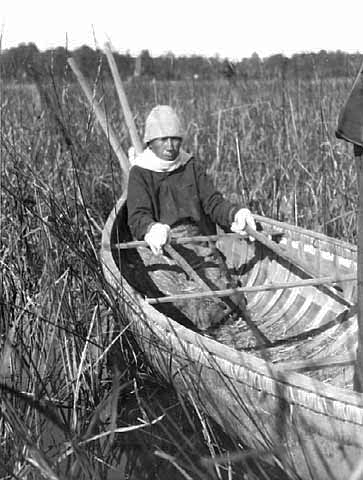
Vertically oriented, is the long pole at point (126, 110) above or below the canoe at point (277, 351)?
above

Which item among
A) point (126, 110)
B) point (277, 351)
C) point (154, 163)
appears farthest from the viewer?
point (126, 110)

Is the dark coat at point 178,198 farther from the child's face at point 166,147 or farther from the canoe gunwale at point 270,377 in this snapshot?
the canoe gunwale at point 270,377

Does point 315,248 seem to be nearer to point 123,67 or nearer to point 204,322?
point 204,322

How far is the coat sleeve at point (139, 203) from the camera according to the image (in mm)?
4426

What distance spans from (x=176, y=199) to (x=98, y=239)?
81 cm

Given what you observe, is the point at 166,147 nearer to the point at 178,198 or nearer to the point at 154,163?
the point at 154,163

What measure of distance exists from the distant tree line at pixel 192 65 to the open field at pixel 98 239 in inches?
6.6

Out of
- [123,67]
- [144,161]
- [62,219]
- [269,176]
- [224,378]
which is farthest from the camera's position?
[123,67]

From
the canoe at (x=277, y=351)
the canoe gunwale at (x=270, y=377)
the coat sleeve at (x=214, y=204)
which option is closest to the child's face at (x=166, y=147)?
the coat sleeve at (x=214, y=204)

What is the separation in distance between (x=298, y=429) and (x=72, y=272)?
5.09 feet

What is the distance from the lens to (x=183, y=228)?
4.79m

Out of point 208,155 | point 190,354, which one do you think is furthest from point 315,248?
point 208,155

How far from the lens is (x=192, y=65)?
9.02m

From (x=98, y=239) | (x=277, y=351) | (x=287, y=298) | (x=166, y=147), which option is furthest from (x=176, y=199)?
(x=277, y=351)
